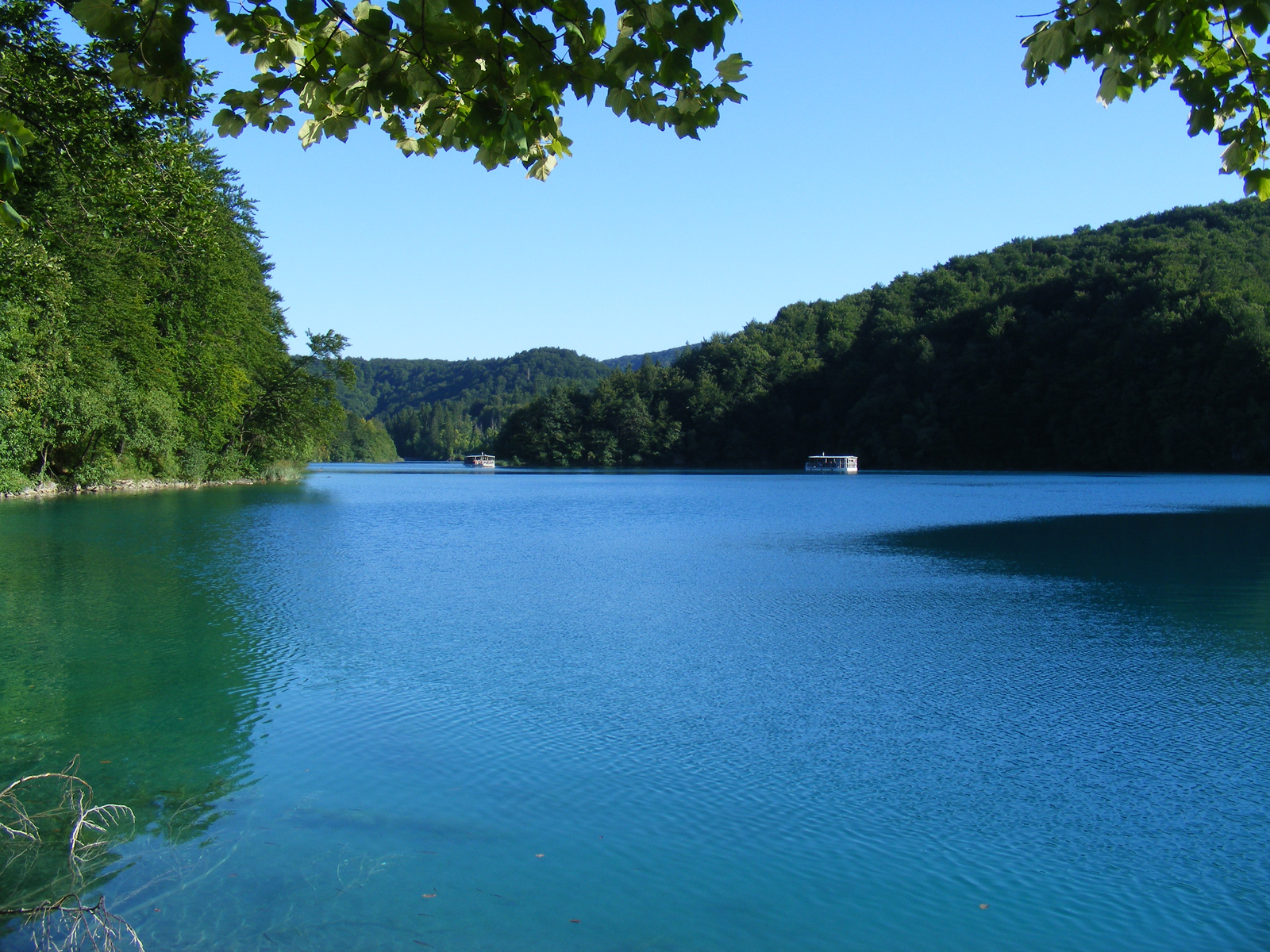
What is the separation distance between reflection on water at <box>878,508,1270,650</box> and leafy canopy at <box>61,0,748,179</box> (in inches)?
339

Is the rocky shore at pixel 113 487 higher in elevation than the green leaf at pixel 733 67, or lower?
lower

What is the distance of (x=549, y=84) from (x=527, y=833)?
3600mm

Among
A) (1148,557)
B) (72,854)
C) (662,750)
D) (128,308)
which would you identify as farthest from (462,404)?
(72,854)

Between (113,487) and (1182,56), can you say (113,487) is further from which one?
(1182,56)

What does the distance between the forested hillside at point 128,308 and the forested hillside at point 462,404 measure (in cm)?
7838

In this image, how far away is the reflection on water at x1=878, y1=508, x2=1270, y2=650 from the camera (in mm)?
11078

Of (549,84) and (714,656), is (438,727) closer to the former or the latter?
(714,656)

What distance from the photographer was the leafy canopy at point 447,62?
3.14m

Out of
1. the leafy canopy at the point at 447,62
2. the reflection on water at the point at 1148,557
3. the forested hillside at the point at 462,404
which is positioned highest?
the forested hillside at the point at 462,404

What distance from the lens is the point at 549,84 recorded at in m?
3.47

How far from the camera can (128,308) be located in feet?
106

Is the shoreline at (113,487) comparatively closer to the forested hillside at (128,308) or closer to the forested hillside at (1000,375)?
the forested hillside at (128,308)

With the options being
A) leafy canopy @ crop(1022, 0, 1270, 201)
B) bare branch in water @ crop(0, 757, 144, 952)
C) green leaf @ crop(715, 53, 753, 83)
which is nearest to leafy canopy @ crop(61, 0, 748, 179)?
green leaf @ crop(715, 53, 753, 83)

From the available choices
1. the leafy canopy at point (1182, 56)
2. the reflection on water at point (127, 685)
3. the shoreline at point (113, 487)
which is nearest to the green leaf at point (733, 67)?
the leafy canopy at point (1182, 56)
